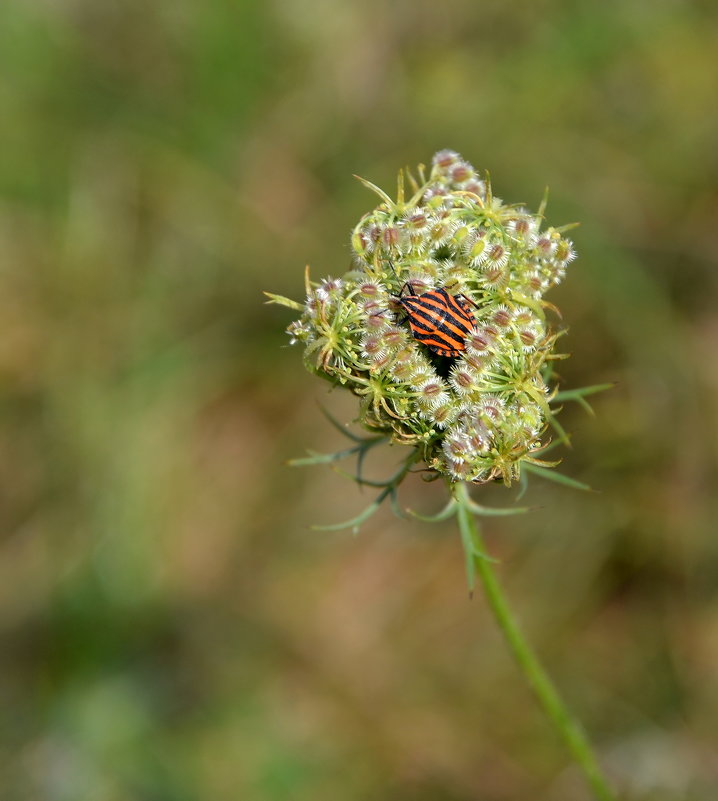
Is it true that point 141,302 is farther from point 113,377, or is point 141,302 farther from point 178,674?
point 178,674

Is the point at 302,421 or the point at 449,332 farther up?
the point at 449,332

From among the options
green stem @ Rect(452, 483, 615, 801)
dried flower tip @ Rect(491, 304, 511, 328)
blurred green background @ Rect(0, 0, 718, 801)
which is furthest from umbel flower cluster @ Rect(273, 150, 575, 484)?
blurred green background @ Rect(0, 0, 718, 801)

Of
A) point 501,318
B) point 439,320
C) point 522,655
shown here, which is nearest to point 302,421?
point 522,655

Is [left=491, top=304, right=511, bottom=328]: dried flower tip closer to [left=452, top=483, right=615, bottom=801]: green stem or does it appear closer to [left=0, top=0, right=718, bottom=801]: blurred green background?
[left=452, top=483, right=615, bottom=801]: green stem

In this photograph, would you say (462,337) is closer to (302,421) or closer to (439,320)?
(439,320)

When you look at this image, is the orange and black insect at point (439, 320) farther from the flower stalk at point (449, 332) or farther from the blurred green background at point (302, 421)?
the blurred green background at point (302, 421)

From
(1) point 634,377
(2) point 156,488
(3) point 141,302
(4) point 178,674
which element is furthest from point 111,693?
(1) point 634,377
